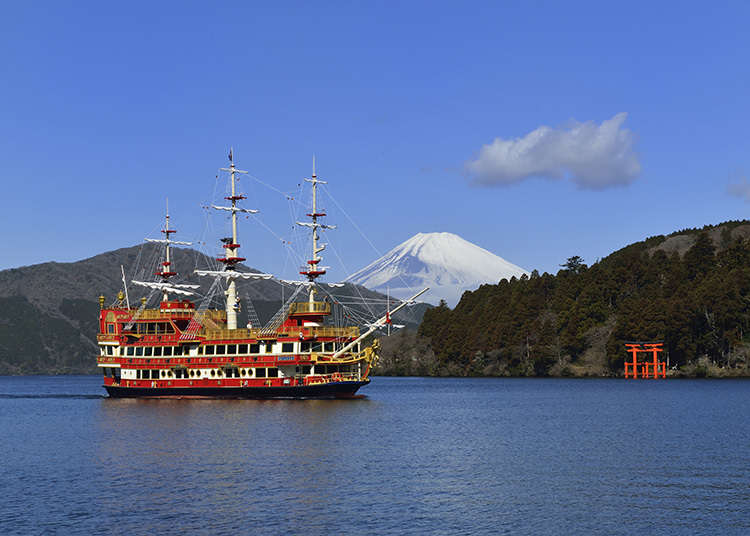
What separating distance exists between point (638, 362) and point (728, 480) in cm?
12815

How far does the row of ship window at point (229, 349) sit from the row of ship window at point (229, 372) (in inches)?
77.3

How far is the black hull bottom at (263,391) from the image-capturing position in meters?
101

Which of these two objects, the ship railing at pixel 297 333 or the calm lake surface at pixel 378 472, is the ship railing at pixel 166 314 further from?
the calm lake surface at pixel 378 472

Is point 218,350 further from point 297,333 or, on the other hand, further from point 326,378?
point 326,378

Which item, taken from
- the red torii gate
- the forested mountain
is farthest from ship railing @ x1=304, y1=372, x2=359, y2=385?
the forested mountain

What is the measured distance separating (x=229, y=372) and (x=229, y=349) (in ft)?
9.56

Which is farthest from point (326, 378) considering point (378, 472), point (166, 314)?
point (378, 472)

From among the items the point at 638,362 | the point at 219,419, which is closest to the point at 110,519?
the point at 219,419

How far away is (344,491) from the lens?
4412 cm

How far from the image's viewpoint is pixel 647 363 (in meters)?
163

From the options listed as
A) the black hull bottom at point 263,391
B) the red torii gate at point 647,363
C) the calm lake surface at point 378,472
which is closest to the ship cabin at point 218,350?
the black hull bottom at point 263,391

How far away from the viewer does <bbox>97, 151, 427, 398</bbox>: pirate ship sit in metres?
100

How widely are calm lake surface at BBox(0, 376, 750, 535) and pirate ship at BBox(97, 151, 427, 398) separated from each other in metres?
11.2

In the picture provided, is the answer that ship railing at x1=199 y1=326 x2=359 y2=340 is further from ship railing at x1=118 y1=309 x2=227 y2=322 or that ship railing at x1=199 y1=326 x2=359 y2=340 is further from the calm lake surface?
the calm lake surface
